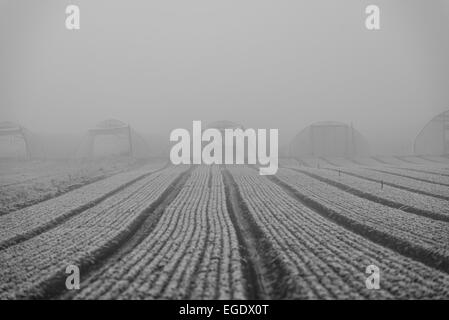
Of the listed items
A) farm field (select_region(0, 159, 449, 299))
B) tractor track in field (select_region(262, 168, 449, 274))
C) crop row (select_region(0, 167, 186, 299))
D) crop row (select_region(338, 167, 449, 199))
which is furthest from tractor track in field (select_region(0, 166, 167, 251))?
crop row (select_region(338, 167, 449, 199))

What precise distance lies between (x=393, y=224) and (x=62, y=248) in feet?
29.4

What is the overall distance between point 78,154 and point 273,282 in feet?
158

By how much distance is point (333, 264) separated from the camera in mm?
7668

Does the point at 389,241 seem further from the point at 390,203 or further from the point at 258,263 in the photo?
the point at 390,203

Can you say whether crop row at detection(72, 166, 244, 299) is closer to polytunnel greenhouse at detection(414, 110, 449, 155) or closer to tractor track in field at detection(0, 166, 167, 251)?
tractor track in field at detection(0, 166, 167, 251)

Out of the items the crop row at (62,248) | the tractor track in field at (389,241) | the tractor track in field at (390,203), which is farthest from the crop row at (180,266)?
the tractor track in field at (390,203)

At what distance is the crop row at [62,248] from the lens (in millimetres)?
7336

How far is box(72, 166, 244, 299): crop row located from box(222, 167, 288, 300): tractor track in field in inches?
10.8

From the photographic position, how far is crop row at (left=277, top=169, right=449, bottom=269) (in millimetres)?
8766

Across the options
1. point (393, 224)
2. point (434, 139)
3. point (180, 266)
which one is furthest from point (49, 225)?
point (434, 139)

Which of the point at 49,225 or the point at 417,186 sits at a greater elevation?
the point at 417,186
